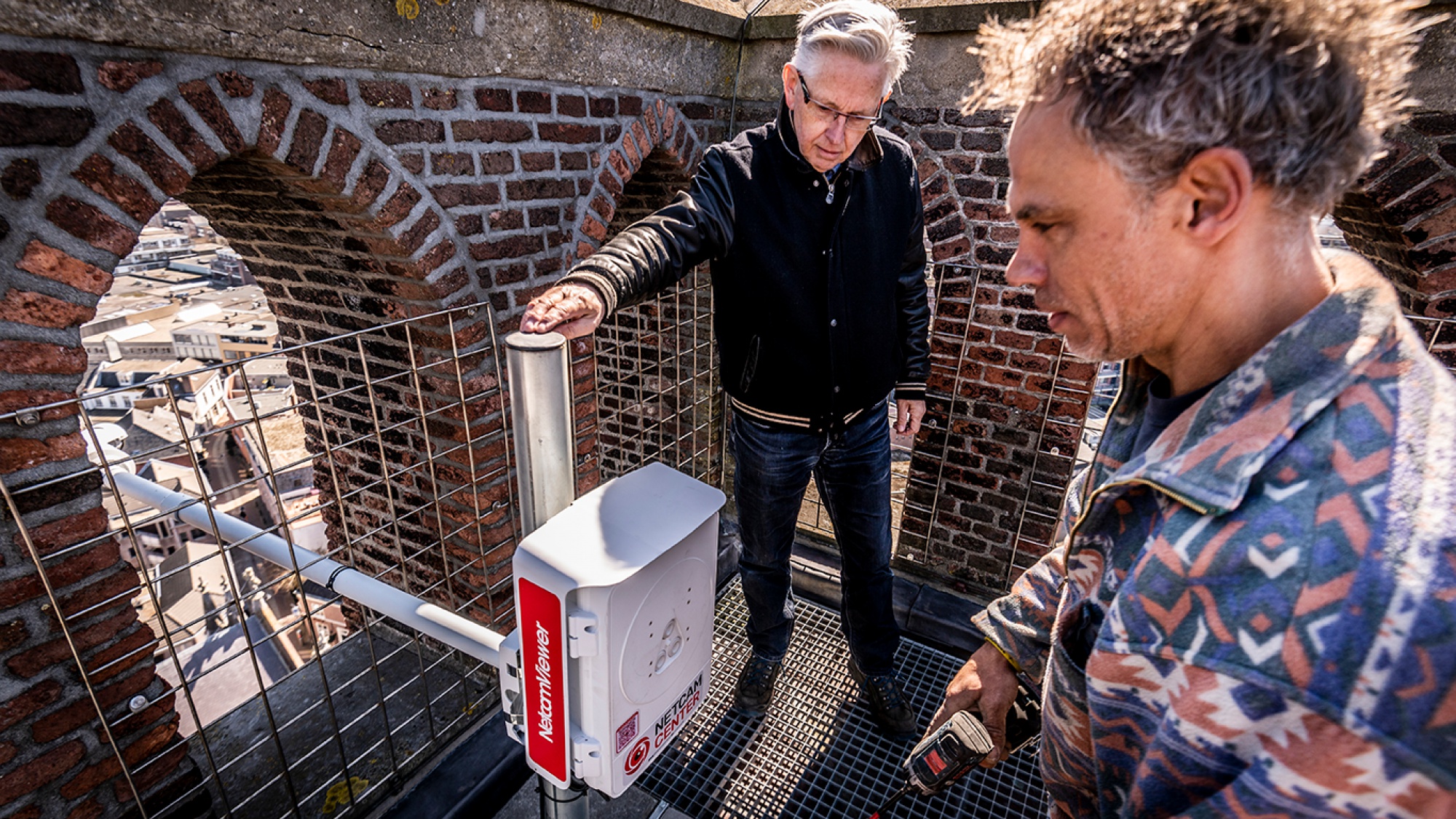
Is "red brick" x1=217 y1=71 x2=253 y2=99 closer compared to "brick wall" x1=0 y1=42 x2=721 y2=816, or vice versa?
"brick wall" x1=0 y1=42 x2=721 y2=816

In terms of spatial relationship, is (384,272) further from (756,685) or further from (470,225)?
(756,685)

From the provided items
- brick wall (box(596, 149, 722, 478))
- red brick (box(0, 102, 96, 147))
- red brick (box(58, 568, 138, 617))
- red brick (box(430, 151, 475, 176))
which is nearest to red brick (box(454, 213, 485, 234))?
red brick (box(430, 151, 475, 176))

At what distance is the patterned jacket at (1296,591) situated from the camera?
0.60m

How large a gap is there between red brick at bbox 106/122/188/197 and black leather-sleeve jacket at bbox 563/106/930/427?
1091mm

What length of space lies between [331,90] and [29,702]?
5.13ft

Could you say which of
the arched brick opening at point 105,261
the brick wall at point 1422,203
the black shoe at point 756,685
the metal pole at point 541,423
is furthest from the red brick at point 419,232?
the brick wall at point 1422,203

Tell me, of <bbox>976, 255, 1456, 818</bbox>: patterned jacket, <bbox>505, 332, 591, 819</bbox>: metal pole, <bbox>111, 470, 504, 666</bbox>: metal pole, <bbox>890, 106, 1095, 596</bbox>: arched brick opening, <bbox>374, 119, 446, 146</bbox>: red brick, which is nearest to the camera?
<bbox>976, 255, 1456, 818</bbox>: patterned jacket

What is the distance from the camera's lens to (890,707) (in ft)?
7.43

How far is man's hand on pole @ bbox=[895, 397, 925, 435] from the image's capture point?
2293 millimetres

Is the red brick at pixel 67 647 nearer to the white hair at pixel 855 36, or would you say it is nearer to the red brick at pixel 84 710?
the red brick at pixel 84 710

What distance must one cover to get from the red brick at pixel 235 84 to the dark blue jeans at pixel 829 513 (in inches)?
60.8

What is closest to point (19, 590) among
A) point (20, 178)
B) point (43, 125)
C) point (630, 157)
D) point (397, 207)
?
point (20, 178)

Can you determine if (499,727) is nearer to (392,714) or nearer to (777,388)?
(392,714)

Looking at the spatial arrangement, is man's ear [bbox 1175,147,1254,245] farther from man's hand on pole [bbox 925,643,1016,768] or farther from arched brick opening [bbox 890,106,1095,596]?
arched brick opening [bbox 890,106,1095,596]
